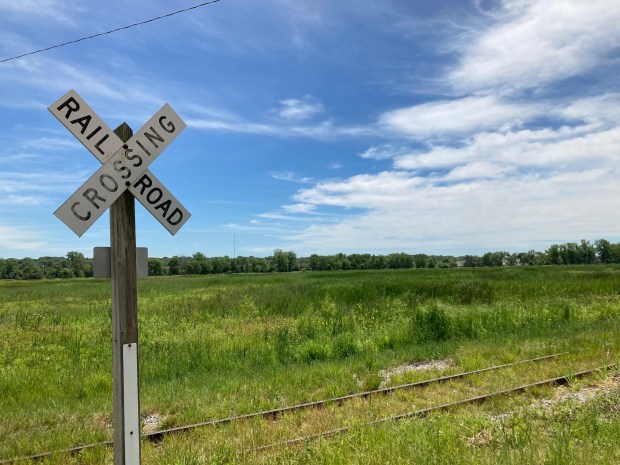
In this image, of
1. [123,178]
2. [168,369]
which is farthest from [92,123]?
[168,369]

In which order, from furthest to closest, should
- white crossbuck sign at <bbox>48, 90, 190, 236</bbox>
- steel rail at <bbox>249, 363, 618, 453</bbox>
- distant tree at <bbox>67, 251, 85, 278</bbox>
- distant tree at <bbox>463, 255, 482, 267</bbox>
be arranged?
distant tree at <bbox>463, 255, 482, 267</bbox> → distant tree at <bbox>67, 251, 85, 278</bbox> → steel rail at <bbox>249, 363, 618, 453</bbox> → white crossbuck sign at <bbox>48, 90, 190, 236</bbox>

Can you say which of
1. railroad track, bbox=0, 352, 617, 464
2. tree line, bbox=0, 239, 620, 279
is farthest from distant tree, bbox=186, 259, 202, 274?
railroad track, bbox=0, 352, 617, 464

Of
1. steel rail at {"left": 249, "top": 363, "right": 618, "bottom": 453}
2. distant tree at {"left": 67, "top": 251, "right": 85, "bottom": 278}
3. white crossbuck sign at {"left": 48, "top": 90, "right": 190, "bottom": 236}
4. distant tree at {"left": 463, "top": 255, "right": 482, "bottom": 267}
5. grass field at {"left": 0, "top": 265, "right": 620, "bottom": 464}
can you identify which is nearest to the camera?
white crossbuck sign at {"left": 48, "top": 90, "right": 190, "bottom": 236}

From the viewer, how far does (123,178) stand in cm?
340

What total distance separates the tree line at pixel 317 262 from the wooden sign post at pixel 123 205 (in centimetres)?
12713

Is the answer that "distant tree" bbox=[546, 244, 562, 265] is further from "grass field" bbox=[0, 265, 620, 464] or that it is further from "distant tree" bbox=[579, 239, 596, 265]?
"grass field" bbox=[0, 265, 620, 464]

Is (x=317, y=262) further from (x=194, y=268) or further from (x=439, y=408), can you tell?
(x=439, y=408)

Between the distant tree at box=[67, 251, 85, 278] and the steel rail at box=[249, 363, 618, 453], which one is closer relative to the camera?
the steel rail at box=[249, 363, 618, 453]

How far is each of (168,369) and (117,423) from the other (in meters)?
7.48

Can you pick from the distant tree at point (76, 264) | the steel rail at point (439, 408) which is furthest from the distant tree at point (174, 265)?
the steel rail at point (439, 408)

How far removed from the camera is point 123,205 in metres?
3.47

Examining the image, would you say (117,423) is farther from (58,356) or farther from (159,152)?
(58,356)

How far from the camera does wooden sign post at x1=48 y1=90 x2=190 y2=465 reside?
10.8 feet

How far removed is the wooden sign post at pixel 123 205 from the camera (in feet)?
10.8
